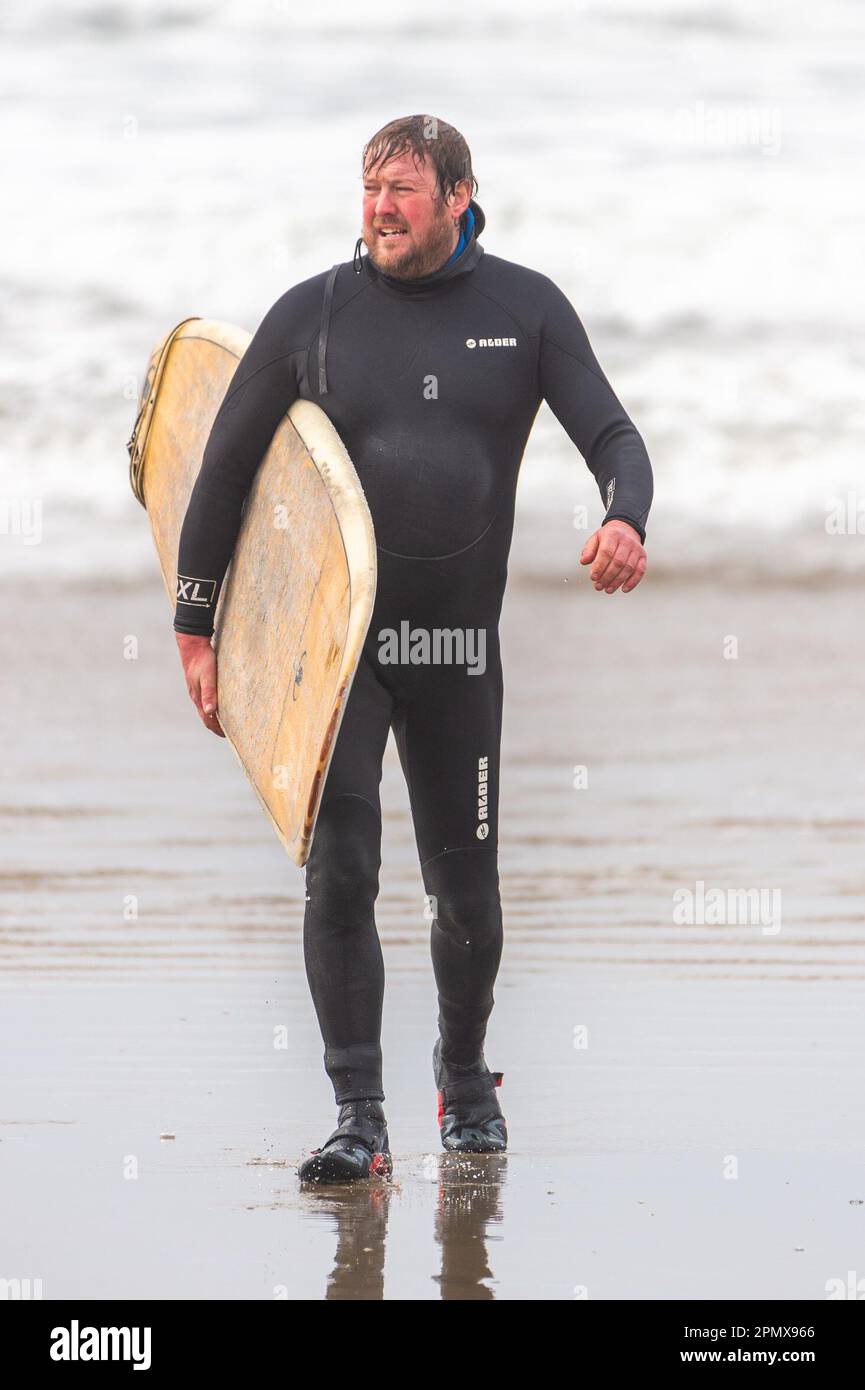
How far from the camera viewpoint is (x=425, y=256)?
4.24 m

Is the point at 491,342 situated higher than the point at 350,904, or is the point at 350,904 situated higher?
the point at 491,342

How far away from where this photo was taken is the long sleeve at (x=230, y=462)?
168 inches

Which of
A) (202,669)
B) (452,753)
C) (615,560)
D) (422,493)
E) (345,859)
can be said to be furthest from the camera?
(202,669)

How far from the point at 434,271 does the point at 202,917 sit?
10.8ft

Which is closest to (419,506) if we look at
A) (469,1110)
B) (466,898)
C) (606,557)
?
(606,557)

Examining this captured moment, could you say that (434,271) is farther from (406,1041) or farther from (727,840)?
(727,840)

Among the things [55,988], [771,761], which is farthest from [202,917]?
[771,761]

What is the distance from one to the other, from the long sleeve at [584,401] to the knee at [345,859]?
0.79 meters

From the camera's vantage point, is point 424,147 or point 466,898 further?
point 466,898

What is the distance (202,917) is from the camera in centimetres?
707

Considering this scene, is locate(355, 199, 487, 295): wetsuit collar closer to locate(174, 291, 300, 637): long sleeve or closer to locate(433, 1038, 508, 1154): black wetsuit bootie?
locate(174, 291, 300, 637): long sleeve

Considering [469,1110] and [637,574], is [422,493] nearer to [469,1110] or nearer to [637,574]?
[637,574]

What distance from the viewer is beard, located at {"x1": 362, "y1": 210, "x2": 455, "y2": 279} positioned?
13.9 feet

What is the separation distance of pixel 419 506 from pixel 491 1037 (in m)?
1.65
